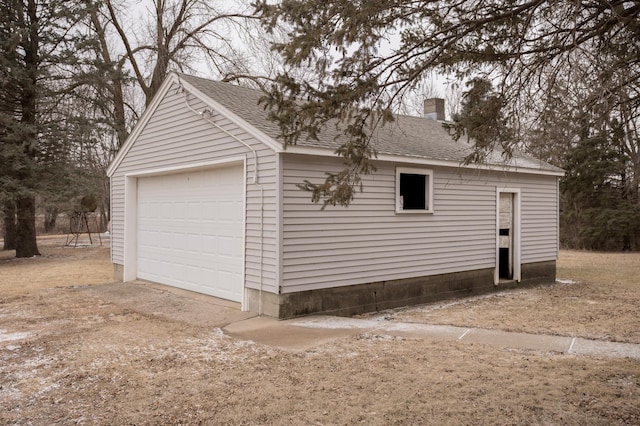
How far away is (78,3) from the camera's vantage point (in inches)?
709

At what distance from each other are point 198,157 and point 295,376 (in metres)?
5.65

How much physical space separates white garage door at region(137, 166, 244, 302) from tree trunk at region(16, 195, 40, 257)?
8.64 meters

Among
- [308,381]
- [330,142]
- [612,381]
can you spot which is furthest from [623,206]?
[308,381]

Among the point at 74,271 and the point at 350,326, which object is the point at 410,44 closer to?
the point at 350,326

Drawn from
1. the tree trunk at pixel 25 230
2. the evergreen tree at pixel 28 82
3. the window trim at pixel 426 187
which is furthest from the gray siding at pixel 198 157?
the tree trunk at pixel 25 230

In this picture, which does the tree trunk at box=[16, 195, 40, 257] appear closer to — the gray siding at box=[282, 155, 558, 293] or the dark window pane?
the gray siding at box=[282, 155, 558, 293]

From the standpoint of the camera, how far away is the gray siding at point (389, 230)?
8.02 metres

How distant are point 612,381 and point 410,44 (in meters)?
3.75

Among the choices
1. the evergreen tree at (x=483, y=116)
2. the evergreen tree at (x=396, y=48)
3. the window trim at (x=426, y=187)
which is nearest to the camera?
the evergreen tree at (x=396, y=48)

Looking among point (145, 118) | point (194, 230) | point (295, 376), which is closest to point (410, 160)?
point (194, 230)

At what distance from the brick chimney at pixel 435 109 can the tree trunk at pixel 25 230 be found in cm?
1400

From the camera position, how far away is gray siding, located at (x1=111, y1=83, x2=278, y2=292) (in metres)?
7.98

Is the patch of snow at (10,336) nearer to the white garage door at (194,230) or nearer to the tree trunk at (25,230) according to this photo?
the white garage door at (194,230)

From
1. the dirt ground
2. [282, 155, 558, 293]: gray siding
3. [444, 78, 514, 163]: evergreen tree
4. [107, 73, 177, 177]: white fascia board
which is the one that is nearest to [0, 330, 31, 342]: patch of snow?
the dirt ground
